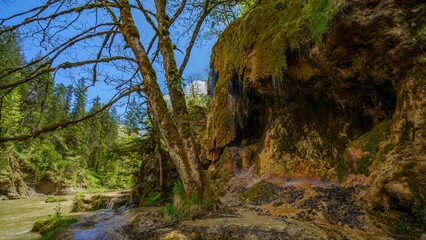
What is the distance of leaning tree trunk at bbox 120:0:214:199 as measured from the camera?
503 centimetres

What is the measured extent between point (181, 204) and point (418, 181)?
12.8 feet

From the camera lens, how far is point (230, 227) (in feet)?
13.0

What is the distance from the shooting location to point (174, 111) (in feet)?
18.1

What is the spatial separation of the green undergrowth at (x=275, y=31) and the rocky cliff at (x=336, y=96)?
37mm

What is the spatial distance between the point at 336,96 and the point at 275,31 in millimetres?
2889

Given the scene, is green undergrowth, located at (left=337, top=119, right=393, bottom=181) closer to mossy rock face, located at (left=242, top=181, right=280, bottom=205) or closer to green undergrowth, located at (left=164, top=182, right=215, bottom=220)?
mossy rock face, located at (left=242, top=181, right=280, bottom=205)

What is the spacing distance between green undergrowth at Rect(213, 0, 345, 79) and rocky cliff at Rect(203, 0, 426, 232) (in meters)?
0.04

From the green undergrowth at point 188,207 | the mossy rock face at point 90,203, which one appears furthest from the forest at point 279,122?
the mossy rock face at point 90,203

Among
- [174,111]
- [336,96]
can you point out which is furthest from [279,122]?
[174,111]

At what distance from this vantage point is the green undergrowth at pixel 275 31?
6.12 m

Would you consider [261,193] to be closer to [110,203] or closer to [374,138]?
[374,138]

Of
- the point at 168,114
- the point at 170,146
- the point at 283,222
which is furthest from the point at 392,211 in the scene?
the point at 168,114

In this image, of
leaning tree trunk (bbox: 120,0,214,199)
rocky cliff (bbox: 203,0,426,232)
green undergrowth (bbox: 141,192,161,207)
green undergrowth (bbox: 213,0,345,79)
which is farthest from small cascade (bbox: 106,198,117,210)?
leaning tree trunk (bbox: 120,0,214,199)

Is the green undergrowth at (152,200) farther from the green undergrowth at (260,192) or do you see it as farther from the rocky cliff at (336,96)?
the green undergrowth at (260,192)
